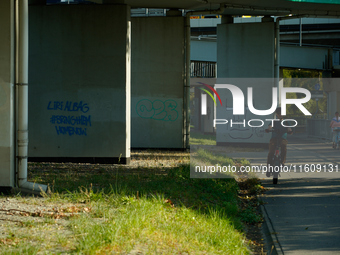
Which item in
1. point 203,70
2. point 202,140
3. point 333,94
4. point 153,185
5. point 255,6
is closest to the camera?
point 153,185

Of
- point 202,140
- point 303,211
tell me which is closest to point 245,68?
point 202,140

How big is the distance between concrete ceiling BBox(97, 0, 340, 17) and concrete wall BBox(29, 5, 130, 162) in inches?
120

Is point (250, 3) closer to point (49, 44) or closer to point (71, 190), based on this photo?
point (49, 44)

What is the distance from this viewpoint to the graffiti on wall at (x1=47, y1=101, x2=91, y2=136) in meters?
15.0

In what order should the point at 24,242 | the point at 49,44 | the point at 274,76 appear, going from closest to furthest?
the point at 24,242, the point at 49,44, the point at 274,76

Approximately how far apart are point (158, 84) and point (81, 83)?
5.87 m

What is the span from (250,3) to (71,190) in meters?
13.7

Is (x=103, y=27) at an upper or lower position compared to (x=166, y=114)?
upper

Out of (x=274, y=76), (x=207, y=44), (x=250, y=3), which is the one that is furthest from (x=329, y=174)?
(x=207, y=44)

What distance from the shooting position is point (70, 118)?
15109mm

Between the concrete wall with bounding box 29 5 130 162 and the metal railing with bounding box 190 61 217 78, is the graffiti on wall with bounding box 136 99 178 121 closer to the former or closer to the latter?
the concrete wall with bounding box 29 5 130 162

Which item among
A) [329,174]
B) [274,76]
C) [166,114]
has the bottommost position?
[329,174]

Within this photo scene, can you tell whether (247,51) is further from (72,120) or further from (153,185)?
(153,185)

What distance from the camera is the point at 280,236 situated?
719 centimetres
